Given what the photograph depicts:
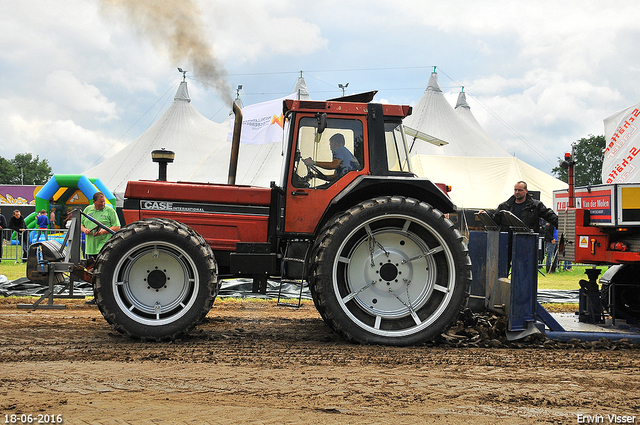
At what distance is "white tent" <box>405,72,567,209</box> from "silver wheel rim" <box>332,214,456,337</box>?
12.7 metres

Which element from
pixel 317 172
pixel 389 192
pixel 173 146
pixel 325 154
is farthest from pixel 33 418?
pixel 173 146

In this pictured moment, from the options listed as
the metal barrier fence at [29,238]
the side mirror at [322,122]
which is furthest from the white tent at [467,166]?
the side mirror at [322,122]

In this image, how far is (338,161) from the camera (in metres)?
4.65

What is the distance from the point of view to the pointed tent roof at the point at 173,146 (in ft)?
67.8

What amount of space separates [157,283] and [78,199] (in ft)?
43.3

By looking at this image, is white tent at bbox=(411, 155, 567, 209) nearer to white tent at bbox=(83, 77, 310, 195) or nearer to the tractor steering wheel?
white tent at bbox=(83, 77, 310, 195)

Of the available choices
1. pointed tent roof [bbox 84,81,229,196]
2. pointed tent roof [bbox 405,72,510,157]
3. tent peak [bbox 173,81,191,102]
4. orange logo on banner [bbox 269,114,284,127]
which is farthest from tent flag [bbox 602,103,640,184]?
tent peak [bbox 173,81,191,102]

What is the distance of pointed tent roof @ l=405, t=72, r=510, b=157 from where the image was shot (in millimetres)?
21719

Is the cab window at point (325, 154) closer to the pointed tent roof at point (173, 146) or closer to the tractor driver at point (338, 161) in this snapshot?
the tractor driver at point (338, 161)

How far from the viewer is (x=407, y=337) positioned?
14.3 ft

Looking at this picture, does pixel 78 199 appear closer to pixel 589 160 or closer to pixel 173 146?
pixel 173 146

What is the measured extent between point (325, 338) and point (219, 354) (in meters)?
1.10

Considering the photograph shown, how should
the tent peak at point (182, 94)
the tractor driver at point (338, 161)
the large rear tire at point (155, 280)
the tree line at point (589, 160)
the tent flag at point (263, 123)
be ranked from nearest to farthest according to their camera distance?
the large rear tire at point (155, 280)
the tractor driver at point (338, 161)
the tent flag at point (263, 123)
the tent peak at point (182, 94)
the tree line at point (589, 160)

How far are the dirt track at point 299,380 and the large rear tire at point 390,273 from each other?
0.82ft
